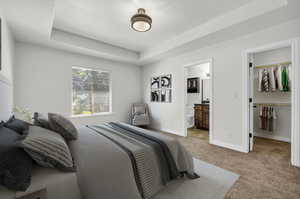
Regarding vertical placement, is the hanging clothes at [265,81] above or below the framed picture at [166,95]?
above

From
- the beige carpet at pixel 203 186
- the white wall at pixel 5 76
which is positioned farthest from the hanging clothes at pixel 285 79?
the white wall at pixel 5 76

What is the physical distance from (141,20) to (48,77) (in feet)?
9.17

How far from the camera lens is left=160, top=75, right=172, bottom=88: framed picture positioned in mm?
4321

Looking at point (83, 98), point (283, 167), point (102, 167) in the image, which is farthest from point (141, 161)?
point (83, 98)

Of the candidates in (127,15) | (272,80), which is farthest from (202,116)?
(127,15)

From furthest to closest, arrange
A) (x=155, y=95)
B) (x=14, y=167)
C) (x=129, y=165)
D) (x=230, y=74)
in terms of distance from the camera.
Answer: (x=155, y=95), (x=230, y=74), (x=129, y=165), (x=14, y=167)

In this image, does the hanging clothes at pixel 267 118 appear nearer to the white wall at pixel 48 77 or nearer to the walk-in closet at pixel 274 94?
the walk-in closet at pixel 274 94

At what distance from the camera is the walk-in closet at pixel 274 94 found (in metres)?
3.31

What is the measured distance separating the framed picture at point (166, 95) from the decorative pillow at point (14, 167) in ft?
12.4

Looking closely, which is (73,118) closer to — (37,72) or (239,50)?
(37,72)

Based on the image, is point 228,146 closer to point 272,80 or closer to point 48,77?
point 272,80

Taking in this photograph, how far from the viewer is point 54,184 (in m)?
0.94

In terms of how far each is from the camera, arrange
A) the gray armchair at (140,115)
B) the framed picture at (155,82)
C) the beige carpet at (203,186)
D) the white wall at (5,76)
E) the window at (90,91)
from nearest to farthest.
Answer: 1. the beige carpet at (203,186)
2. the white wall at (5,76)
3. the window at (90,91)
4. the gray armchair at (140,115)
5. the framed picture at (155,82)

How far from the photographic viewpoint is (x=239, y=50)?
2.86 metres
